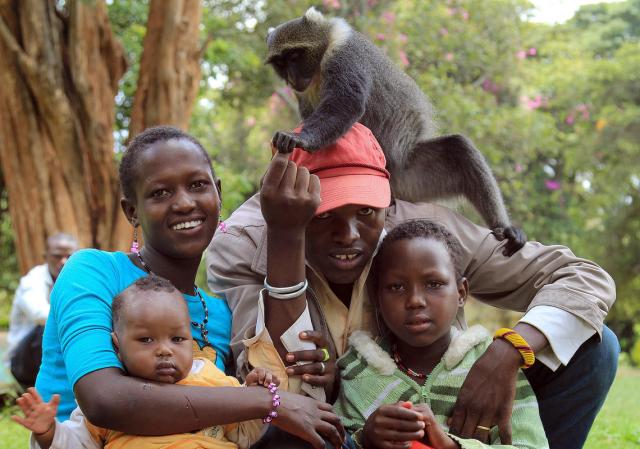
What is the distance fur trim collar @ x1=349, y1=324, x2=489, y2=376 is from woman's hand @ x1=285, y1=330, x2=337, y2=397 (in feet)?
0.36

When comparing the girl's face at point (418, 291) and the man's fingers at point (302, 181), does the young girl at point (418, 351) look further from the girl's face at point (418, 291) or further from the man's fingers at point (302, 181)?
the man's fingers at point (302, 181)

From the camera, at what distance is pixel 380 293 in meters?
2.39

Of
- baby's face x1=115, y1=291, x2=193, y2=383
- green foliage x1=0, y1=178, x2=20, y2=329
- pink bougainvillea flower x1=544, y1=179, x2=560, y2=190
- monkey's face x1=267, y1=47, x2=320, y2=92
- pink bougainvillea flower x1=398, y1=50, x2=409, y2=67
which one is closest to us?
baby's face x1=115, y1=291, x2=193, y2=383

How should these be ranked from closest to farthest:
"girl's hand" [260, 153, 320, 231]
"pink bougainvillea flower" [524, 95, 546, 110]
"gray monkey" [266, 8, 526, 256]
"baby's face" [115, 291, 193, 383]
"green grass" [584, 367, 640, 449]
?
"baby's face" [115, 291, 193, 383] → "girl's hand" [260, 153, 320, 231] → "gray monkey" [266, 8, 526, 256] → "green grass" [584, 367, 640, 449] → "pink bougainvillea flower" [524, 95, 546, 110]

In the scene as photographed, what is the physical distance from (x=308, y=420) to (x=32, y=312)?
14.6 ft

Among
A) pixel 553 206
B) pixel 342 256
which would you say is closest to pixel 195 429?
pixel 342 256

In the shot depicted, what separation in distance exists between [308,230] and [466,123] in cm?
764

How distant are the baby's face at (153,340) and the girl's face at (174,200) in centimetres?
26

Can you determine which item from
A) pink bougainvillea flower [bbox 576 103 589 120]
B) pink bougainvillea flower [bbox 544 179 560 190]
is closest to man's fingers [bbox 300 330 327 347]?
pink bougainvillea flower [bbox 576 103 589 120]

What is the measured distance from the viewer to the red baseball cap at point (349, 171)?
2371 millimetres

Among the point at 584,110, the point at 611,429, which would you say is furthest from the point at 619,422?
the point at 584,110

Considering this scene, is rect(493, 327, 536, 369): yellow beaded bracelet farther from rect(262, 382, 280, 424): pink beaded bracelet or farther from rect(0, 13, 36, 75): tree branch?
rect(0, 13, 36, 75): tree branch

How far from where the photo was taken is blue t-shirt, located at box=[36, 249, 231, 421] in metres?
1.96

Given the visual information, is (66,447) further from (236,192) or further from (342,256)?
(236,192)
